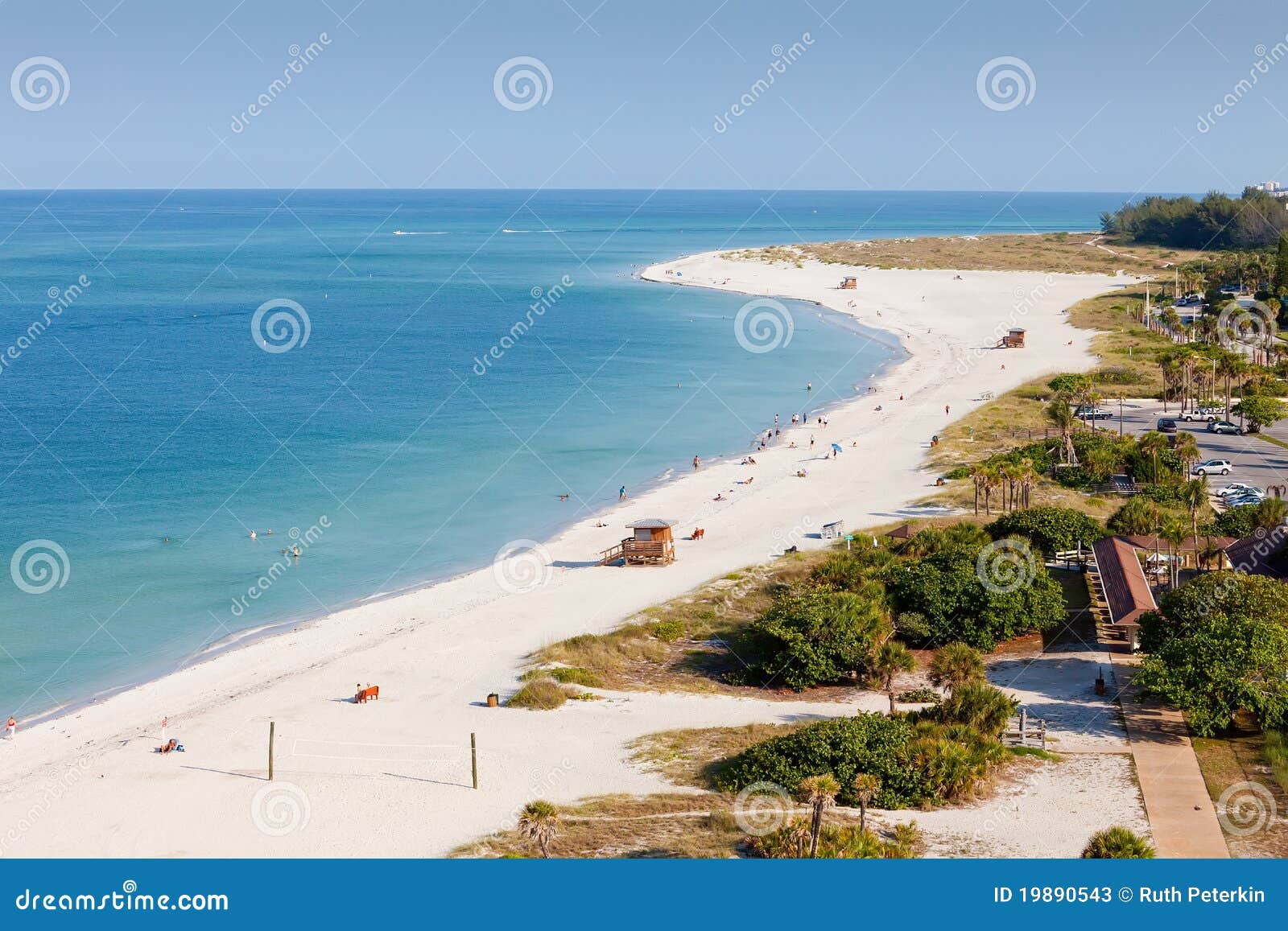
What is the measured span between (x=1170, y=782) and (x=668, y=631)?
14.2 meters

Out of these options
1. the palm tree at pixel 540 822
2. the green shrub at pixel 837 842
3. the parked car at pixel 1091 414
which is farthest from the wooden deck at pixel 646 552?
the parked car at pixel 1091 414

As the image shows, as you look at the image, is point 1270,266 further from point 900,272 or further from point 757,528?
point 757,528

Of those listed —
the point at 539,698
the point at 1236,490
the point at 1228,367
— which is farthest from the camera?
the point at 1228,367

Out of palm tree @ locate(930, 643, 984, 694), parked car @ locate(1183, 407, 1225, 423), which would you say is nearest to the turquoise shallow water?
palm tree @ locate(930, 643, 984, 694)

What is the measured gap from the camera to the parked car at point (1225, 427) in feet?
171

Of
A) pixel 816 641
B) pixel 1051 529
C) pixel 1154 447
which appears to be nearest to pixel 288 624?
pixel 816 641

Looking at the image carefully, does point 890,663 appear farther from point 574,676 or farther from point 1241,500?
point 1241,500

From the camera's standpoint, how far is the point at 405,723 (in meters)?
27.5

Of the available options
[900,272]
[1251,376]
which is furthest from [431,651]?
[900,272]

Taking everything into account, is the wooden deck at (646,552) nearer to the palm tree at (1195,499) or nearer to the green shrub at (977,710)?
the green shrub at (977,710)

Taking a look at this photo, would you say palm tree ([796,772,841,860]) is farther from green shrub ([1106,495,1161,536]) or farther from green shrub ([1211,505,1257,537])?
green shrub ([1211,505,1257,537])

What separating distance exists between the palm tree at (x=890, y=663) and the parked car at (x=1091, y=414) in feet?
102

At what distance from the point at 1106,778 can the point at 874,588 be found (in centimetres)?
975

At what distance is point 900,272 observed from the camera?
440ft
